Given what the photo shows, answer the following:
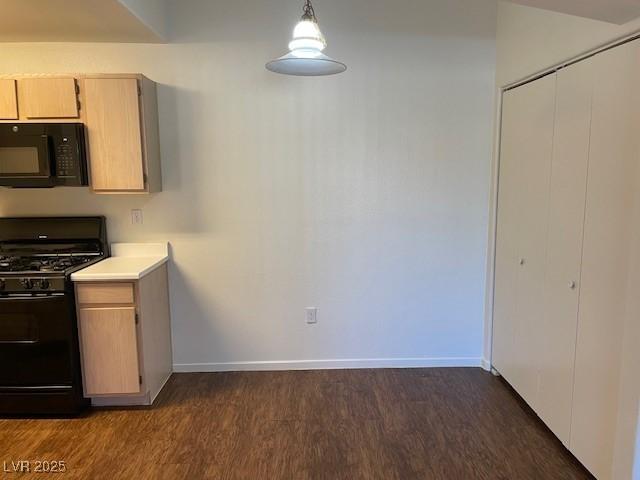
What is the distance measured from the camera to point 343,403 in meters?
2.93

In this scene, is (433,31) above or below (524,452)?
above

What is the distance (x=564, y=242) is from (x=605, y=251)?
329mm

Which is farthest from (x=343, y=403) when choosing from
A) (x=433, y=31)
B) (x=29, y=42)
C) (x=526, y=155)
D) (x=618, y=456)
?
(x=29, y=42)

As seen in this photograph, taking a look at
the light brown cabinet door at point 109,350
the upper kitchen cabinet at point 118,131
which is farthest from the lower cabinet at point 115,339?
the upper kitchen cabinet at point 118,131

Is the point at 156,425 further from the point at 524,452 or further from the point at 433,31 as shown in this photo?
the point at 433,31

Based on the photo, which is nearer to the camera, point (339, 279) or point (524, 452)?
point (524, 452)

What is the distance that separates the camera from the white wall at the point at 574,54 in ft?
5.94

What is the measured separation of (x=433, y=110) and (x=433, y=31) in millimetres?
548

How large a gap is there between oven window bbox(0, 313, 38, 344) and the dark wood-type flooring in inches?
21.0

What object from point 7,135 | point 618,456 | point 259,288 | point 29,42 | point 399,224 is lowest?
point 618,456

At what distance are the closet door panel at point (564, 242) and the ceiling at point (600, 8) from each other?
1.03 ft

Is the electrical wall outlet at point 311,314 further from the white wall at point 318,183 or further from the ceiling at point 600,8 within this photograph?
the ceiling at point 600,8

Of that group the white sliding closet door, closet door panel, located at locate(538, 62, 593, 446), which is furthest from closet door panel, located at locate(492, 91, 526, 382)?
closet door panel, located at locate(538, 62, 593, 446)

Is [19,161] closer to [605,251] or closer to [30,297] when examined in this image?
[30,297]
